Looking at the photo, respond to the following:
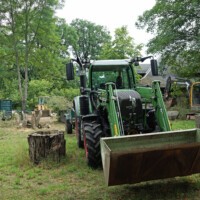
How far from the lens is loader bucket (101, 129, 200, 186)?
381 centimetres

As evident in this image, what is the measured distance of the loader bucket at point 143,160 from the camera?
3814mm

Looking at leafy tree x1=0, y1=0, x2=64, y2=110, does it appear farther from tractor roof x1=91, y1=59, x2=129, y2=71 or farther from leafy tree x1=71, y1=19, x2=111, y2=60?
→ leafy tree x1=71, y1=19, x2=111, y2=60

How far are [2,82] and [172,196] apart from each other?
767 inches

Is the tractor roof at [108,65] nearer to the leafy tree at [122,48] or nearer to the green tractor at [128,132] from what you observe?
the green tractor at [128,132]

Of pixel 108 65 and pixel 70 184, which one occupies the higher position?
pixel 108 65

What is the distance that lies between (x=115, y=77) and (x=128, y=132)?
1906 mm

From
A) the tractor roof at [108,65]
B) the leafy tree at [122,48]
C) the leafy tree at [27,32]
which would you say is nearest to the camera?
the tractor roof at [108,65]

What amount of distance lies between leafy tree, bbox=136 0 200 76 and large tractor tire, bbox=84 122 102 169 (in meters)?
12.2

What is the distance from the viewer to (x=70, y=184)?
4977mm

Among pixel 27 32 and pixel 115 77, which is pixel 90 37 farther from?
pixel 115 77

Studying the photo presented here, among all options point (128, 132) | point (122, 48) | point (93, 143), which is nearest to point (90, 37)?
point (122, 48)

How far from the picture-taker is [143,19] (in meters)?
18.7

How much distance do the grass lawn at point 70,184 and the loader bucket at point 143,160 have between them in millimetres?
337

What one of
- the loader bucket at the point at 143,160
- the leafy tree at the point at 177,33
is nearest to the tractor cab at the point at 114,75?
the loader bucket at the point at 143,160
